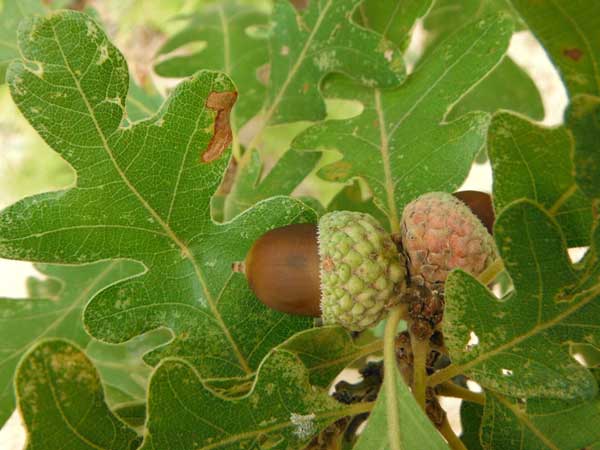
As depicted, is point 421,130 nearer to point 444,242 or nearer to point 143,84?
point 444,242

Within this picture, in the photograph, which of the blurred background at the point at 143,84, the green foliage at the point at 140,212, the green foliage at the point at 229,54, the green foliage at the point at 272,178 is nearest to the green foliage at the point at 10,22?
the green foliage at the point at 229,54

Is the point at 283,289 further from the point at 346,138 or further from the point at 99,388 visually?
the point at 346,138

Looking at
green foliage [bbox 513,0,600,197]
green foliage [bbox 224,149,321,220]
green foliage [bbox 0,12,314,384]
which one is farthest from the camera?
green foliage [bbox 224,149,321,220]

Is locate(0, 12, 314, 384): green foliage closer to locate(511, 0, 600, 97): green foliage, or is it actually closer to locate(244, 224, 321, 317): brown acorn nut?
locate(244, 224, 321, 317): brown acorn nut

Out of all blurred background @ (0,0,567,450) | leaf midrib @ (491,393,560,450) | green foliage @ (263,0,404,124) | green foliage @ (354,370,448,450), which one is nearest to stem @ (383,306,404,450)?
green foliage @ (354,370,448,450)

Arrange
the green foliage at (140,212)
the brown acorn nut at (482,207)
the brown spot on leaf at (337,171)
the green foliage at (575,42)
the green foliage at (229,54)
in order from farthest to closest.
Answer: the green foliage at (229,54), the brown spot on leaf at (337,171), the brown acorn nut at (482,207), the green foliage at (140,212), the green foliage at (575,42)

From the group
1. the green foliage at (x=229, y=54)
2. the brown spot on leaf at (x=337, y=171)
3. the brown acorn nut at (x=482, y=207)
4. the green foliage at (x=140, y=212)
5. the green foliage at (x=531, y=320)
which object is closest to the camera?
the green foliage at (x=531, y=320)

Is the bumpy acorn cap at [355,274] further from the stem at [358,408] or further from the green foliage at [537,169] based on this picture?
the green foliage at [537,169]
